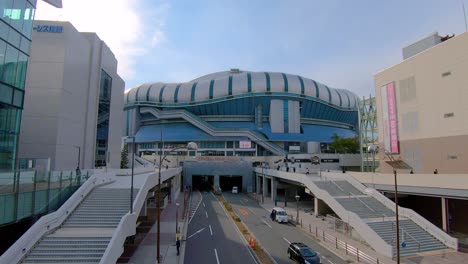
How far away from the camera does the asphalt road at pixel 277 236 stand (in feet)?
68.6

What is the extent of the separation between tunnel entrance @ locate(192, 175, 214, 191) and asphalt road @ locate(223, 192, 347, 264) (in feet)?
122

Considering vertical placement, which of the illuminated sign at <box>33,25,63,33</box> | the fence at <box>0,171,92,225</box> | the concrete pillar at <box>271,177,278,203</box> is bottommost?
the concrete pillar at <box>271,177,278,203</box>

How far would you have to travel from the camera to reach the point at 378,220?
2553cm

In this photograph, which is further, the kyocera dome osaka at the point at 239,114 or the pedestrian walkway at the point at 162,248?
the kyocera dome osaka at the point at 239,114

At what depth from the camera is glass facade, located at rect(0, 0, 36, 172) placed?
1772 centimetres

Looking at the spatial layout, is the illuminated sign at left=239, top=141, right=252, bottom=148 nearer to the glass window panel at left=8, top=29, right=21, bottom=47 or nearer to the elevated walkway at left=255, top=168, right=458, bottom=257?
the elevated walkway at left=255, top=168, right=458, bottom=257

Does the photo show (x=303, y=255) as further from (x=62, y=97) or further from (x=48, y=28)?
(x=48, y=28)

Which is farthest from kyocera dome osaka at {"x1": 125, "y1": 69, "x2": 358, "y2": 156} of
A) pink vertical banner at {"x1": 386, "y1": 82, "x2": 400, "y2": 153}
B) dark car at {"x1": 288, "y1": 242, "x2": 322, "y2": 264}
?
dark car at {"x1": 288, "y1": 242, "x2": 322, "y2": 264}

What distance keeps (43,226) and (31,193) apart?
1.83 m

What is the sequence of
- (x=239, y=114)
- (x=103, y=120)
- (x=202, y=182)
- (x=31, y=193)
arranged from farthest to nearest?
(x=239, y=114) → (x=202, y=182) → (x=103, y=120) → (x=31, y=193)

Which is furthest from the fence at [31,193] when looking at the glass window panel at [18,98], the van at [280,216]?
the van at [280,216]

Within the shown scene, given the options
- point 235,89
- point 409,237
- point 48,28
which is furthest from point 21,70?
point 235,89

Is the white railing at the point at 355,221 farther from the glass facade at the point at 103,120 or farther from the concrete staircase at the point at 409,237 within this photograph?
the glass facade at the point at 103,120

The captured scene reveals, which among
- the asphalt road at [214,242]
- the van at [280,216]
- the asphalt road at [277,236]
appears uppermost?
the van at [280,216]
